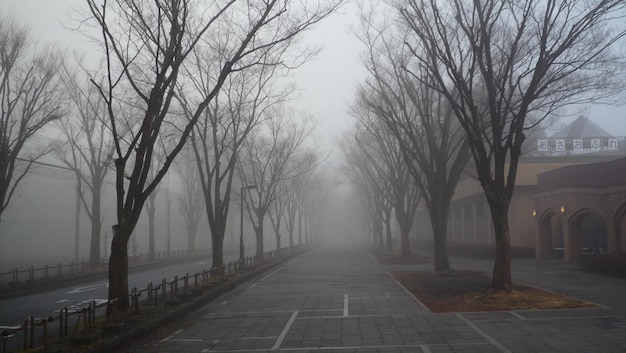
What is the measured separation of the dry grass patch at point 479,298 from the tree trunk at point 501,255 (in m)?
0.31

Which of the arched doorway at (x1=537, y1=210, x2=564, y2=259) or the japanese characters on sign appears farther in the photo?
the japanese characters on sign

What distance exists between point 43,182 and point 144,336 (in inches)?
1150

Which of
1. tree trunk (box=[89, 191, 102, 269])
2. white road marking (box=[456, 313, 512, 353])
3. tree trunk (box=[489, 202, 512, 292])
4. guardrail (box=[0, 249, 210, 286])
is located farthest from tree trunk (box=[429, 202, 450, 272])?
tree trunk (box=[89, 191, 102, 269])

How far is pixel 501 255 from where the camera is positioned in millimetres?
17016

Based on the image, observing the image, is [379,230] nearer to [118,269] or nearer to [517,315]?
[517,315]

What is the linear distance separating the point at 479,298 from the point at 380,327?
4.68 m

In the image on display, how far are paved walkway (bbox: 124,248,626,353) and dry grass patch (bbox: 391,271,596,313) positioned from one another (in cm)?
54

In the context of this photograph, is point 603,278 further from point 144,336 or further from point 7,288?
point 7,288

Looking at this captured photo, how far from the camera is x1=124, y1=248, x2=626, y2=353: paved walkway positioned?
10914 millimetres

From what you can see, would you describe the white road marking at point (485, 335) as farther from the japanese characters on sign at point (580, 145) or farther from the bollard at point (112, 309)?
the japanese characters on sign at point (580, 145)

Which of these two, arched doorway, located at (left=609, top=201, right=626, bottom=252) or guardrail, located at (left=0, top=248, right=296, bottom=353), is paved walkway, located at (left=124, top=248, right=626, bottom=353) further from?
arched doorway, located at (left=609, top=201, right=626, bottom=252)

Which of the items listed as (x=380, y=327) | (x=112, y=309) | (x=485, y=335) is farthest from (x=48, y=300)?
(x=485, y=335)

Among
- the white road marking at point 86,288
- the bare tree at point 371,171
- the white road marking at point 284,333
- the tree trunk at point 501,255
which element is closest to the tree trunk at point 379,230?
the bare tree at point 371,171

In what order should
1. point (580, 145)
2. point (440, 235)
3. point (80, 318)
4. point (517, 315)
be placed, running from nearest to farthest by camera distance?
point (80, 318)
point (517, 315)
point (440, 235)
point (580, 145)
